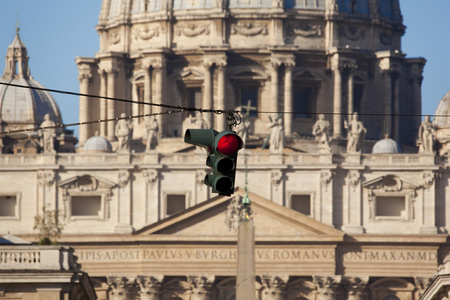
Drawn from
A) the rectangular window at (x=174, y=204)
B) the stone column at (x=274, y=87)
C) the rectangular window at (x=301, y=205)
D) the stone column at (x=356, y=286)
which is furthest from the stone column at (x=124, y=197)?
the stone column at (x=274, y=87)

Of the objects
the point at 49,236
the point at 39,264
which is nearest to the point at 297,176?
the point at 49,236

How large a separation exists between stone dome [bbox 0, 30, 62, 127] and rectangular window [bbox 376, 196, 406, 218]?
3274cm

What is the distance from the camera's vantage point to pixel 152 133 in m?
142

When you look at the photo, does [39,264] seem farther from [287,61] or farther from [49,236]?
[287,61]

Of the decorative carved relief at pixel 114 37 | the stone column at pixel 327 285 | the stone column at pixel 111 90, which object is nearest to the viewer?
the stone column at pixel 327 285

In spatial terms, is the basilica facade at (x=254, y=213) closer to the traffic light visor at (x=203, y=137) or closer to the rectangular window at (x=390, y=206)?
the rectangular window at (x=390, y=206)

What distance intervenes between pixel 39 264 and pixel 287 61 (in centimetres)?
7600

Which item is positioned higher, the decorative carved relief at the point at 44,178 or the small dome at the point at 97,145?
the small dome at the point at 97,145

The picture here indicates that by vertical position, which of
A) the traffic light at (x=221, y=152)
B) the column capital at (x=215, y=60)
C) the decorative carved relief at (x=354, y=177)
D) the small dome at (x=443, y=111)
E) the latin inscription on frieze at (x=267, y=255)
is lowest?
the traffic light at (x=221, y=152)

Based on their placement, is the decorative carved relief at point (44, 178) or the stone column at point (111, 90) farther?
the stone column at point (111, 90)

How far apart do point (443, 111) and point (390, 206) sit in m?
19.0

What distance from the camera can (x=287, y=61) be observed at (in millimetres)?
158500

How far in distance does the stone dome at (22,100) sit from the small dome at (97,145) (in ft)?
52.1

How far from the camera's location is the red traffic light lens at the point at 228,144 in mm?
55000
